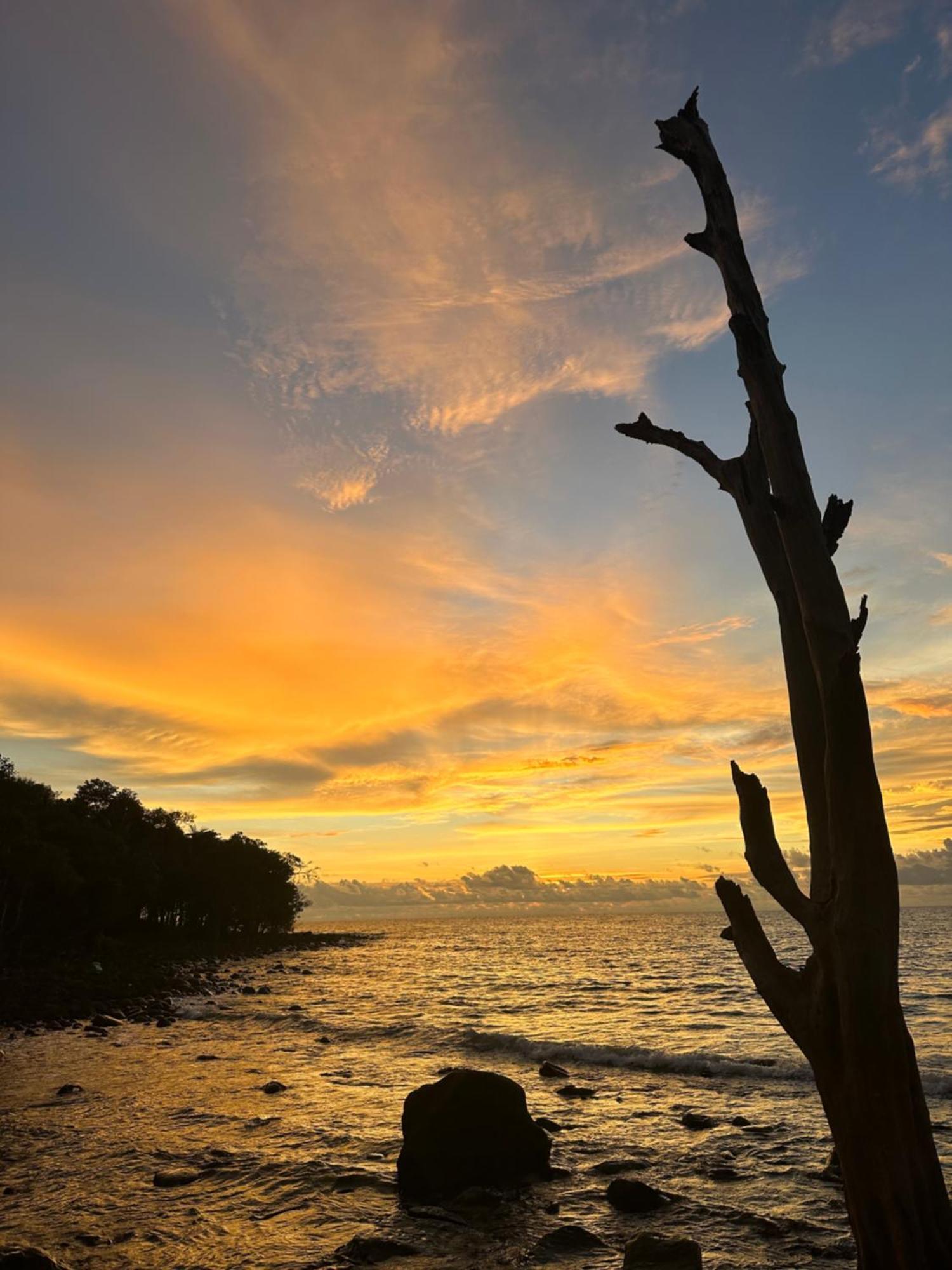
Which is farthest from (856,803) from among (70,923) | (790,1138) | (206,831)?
(206,831)

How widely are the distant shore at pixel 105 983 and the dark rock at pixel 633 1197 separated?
2397 centimetres

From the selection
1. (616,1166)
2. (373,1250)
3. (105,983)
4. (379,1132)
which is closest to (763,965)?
(373,1250)

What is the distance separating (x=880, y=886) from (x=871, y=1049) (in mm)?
1060

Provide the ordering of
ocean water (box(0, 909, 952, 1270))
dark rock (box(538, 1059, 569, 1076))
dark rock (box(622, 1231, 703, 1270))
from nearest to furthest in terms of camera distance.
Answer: dark rock (box(622, 1231, 703, 1270)), ocean water (box(0, 909, 952, 1270)), dark rock (box(538, 1059, 569, 1076))

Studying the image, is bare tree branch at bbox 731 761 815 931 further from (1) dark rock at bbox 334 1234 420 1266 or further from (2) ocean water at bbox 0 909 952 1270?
(1) dark rock at bbox 334 1234 420 1266

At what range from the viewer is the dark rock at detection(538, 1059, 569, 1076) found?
2103 centimetres

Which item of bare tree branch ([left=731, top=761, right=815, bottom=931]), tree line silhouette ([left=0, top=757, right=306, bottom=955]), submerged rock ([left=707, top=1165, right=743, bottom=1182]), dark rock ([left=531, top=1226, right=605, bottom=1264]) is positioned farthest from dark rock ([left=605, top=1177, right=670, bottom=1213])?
tree line silhouette ([left=0, top=757, right=306, bottom=955])

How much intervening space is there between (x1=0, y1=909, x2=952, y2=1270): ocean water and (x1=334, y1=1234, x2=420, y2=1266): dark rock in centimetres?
19

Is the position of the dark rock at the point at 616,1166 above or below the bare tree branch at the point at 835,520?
below

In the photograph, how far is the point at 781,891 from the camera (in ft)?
18.6

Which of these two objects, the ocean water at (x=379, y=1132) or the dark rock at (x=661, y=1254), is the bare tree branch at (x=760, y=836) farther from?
the ocean water at (x=379, y=1132)

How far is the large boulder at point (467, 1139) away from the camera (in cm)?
1130

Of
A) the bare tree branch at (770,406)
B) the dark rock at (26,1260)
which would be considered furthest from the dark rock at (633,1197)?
the bare tree branch at (770,406)

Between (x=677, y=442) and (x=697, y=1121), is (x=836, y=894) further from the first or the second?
(x=697, y=1121)
